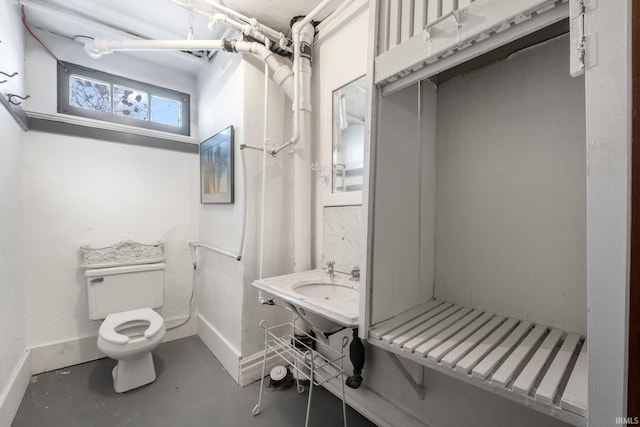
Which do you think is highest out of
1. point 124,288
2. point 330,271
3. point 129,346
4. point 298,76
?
point 298,76

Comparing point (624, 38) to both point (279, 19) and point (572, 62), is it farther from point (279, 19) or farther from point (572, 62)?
point (279, 19)

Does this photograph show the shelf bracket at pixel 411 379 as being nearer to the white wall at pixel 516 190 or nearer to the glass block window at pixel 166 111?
the white wall at pixel 516 190

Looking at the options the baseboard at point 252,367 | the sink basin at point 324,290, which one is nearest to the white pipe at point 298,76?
the sink basin at point 324,290

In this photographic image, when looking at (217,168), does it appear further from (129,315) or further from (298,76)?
(129,315)

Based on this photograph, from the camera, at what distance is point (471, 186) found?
1.19m

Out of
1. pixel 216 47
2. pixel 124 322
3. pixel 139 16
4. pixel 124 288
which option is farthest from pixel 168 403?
pixel 139 16

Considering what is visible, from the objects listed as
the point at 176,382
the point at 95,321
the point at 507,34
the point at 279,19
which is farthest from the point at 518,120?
the point at 95,321

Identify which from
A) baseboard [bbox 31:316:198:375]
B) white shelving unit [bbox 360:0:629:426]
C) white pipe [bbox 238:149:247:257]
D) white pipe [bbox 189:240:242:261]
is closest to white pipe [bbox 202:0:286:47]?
white pipe [bbox 238:149:247:257]

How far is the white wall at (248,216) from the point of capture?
6.15 ft

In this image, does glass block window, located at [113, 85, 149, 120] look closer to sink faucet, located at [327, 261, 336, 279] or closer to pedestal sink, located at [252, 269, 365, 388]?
pedestal sink, located at [252, 269, 365, 388]

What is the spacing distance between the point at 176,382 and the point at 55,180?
5.65 ft

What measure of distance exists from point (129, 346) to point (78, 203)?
1206mm

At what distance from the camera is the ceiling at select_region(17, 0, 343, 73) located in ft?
5.59

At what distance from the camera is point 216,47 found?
71.1 inches
